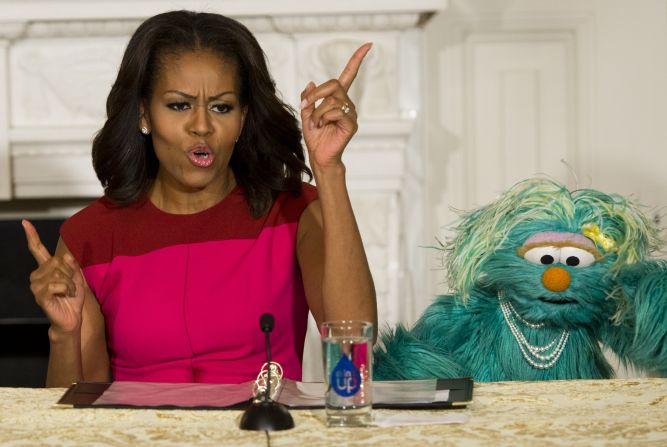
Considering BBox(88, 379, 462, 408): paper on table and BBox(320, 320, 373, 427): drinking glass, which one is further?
BBox(88, 379, 462, 408): paper on table

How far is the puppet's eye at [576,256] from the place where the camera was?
5.47 ft

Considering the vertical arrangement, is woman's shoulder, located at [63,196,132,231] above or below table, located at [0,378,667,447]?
above

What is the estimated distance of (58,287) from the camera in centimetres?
149

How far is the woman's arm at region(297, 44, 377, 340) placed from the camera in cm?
152

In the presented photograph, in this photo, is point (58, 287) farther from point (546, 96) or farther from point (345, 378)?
point (546, 96)

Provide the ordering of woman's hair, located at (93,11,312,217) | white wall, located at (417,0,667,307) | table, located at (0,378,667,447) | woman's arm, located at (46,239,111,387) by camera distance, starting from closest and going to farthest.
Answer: table, located at (0,378,667,447) < woman's arm, located at (46,239,111,387) < woman's hair, located at (93,11,312,217) < white wall, located at (417,0,667,307)

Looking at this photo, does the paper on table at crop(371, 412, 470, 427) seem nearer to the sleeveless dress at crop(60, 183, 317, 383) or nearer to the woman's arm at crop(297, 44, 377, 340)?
the woman's arm at crop(297, 44, 377, 340)

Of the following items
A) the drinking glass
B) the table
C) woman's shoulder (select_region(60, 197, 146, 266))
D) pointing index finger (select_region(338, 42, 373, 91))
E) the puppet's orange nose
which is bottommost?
the table

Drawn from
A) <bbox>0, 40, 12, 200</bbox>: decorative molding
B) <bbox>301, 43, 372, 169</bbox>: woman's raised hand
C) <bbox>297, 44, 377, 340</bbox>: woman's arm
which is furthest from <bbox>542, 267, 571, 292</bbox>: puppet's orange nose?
<bbox>0, 40, 12, 200</bbox>: decorative molding

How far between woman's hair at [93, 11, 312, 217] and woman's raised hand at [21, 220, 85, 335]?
231 mm

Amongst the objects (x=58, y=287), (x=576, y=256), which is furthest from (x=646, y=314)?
(x=58, y=287)

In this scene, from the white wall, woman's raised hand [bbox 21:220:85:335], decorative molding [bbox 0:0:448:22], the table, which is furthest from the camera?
the white wall

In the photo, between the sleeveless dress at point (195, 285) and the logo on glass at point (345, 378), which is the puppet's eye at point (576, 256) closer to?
the sleeveless dress at point (195, 285)

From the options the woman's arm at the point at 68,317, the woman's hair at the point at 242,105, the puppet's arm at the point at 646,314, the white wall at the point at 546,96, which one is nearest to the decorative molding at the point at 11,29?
the woman's hair at the point at 242,105
